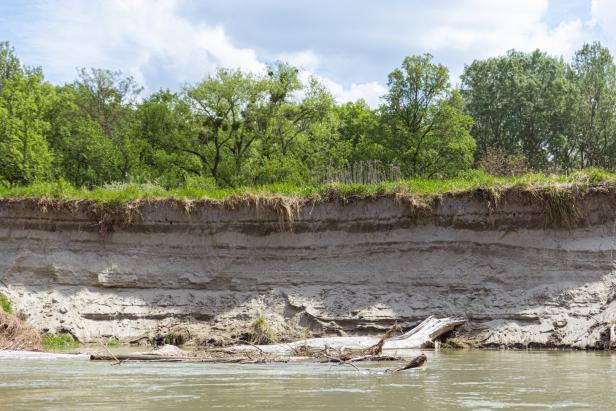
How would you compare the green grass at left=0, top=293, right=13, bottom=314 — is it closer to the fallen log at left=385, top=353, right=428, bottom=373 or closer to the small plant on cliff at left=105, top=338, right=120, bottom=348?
the small plant on cliff at left=105, top=338, right=120, bottom=348

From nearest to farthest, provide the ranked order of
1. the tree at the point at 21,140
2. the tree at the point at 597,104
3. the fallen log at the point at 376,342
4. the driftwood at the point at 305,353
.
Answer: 1. the driftwood at the point at 305,353
2. the fallen log at the point at 376,342
3. the tree at the point at 21,140
4. the tree at the point at 597,104

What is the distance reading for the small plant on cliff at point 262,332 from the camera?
1648 cm

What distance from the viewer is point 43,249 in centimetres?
1947

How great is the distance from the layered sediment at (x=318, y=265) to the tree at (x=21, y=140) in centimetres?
1903

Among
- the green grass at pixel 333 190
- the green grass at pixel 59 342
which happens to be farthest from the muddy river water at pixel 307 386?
the green grass at pixel 333 190

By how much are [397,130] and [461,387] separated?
32.7 m

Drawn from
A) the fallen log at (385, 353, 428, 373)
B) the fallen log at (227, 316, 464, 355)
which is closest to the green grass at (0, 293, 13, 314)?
the fallen log at (227, 316, 464, 355)

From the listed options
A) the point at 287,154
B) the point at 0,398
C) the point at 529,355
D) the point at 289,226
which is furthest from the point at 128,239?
the point at 287,154

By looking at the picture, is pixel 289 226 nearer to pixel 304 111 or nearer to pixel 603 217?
pixel 603 217

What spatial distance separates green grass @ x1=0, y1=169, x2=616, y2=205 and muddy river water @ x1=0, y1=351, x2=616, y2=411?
6340 millimetres

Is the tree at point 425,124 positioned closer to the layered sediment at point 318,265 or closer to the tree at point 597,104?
the tree at point 597,104

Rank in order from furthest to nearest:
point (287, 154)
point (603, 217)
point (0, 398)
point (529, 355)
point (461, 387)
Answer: point (287, 154), point (603, 217), point (529, 355), point (461, 387), point (0, 398)

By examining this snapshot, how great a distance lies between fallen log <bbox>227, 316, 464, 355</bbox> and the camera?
13.8 metres

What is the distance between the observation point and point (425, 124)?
41.4 m
